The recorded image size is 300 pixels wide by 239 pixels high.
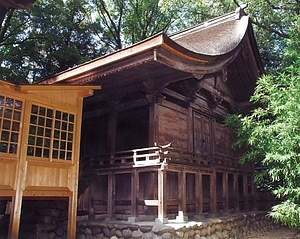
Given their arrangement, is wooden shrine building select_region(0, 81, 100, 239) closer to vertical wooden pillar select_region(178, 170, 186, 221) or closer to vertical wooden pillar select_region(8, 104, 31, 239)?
vertical wooden pillar select_region(8, 104, 31, 239)

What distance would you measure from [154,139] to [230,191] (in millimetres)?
5070

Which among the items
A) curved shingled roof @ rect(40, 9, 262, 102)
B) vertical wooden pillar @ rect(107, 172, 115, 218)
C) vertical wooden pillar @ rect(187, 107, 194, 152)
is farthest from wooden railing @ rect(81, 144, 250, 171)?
curved shingled roof @ rect(40, 9, 262, 102)

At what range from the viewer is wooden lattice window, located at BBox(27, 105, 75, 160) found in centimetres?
643

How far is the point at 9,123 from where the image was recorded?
19.9 feet

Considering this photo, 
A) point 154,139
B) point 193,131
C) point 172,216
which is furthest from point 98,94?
point 172,216

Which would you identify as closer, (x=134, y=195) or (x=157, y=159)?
(x=157, y=159)

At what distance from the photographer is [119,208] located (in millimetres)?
8117

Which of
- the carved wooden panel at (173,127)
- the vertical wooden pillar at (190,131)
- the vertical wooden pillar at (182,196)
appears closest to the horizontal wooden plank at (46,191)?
the vertical wooden pillar at (182,196)

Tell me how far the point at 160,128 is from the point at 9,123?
3933 mm

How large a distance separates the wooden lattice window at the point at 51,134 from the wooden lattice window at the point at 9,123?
0.92ft

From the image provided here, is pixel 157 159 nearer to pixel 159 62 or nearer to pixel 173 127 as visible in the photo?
pixel 173 127

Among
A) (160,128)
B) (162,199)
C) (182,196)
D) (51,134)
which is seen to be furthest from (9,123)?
(182,196)

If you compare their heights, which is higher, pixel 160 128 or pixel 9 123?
pixel 160 128

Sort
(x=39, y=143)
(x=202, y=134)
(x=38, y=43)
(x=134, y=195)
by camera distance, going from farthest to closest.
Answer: (x=38, y=43) → (x=202, y=134) → (x=134, y=195) → (x=39, y=143)
